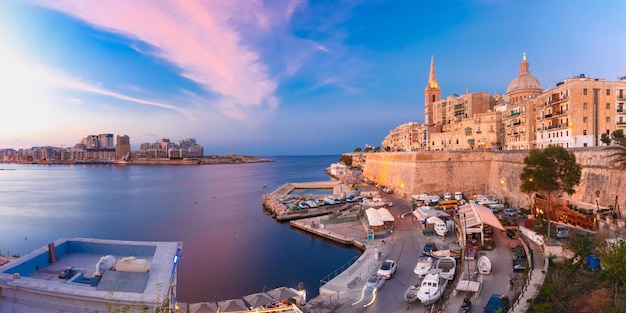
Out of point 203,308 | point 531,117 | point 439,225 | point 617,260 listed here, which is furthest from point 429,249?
point 531,117

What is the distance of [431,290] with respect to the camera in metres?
11.4

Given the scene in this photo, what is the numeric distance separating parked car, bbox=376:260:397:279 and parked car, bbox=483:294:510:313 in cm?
429

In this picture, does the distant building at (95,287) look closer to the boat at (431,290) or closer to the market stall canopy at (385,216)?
the boat at (431,290)

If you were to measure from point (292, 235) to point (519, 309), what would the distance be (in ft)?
59.5

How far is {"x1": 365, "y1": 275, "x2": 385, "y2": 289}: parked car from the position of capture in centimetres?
1282

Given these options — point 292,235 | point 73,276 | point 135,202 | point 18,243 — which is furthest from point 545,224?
point 135,202

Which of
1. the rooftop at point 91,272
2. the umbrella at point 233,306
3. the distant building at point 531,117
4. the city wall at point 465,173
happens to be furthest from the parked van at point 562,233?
the distant building at point 531,117

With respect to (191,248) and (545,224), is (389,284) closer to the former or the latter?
(545,224)

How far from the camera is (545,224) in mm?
15945

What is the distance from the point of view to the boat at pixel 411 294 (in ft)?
37.8

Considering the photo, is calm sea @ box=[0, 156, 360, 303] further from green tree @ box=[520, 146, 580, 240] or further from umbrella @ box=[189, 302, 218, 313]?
green tree @ box=[520, 146, 580, 240]

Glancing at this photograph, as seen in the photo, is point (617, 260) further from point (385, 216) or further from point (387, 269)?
point (385, 216)

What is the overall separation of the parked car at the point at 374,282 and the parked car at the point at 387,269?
0.23 m

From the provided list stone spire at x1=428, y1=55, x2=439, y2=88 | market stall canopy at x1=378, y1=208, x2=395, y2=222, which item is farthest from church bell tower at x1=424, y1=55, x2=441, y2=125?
market stall canopy at x1=378, y1=208, x2=395, y2=222
